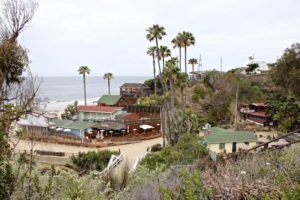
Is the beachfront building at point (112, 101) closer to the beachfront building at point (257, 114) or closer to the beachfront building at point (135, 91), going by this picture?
the beachfront building at point (135, 91)

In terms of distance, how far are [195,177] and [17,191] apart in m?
3.33

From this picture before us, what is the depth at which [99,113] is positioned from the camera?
3794cm

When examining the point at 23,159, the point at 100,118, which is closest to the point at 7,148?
the point at 23,159

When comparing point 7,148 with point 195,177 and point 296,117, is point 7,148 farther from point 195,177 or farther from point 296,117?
point 296,117

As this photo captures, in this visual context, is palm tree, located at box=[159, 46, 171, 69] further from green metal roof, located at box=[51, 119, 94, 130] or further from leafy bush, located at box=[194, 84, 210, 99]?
leafy bush, located at box=[194, 84, 210, 99]

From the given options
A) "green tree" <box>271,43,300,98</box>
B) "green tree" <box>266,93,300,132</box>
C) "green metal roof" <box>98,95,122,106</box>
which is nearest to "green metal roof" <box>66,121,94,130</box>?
"green metal roof" <box>98,95,122,106</box>

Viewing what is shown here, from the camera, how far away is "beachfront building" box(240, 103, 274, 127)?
3461cm

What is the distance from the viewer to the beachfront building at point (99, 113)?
37.2 meters

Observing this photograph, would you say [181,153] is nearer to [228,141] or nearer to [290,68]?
[228,141]

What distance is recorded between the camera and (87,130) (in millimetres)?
30984

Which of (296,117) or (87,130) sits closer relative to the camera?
(296,117)


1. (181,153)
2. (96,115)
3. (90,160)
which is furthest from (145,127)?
(181,153)

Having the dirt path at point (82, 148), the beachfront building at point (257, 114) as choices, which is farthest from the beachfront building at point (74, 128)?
the beachfront building at point (257, 114)

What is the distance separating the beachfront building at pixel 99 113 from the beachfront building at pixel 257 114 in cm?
2105
